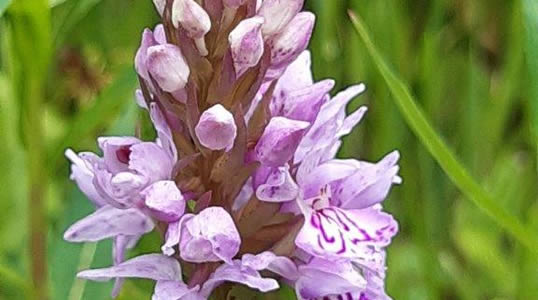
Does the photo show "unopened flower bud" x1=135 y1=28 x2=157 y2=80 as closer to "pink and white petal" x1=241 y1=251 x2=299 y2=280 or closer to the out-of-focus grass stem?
"pink and white petal" x1=241 y1=251 x2=299 y2=280

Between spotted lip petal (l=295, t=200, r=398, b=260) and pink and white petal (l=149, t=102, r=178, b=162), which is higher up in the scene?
A: pink and white petal (l=149, t=102, r=178, b=162)

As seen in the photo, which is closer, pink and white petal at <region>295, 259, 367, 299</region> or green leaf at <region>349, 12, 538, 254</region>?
pink and white petal at <region>295, 259, 367, 299</region>

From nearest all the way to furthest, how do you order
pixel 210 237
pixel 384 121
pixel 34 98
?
1. pixel 210 237
2. pixel 34 98
3. pixel 384 121

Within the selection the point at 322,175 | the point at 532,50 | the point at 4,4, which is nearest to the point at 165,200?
the point at 322,175

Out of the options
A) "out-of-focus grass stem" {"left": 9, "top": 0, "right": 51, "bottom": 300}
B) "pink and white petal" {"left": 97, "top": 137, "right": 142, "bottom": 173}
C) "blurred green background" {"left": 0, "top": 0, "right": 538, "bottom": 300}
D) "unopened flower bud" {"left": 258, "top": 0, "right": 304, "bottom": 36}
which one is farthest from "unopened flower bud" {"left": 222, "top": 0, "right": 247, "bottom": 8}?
"out-of-focus grass stem" {"left": 9, "top": 0, "right": 51, "bottom": 300}

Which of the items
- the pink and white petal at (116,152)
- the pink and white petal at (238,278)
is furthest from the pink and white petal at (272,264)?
the pink and white petal at (116,152)

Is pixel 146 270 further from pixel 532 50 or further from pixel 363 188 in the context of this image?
pixel 532 50
